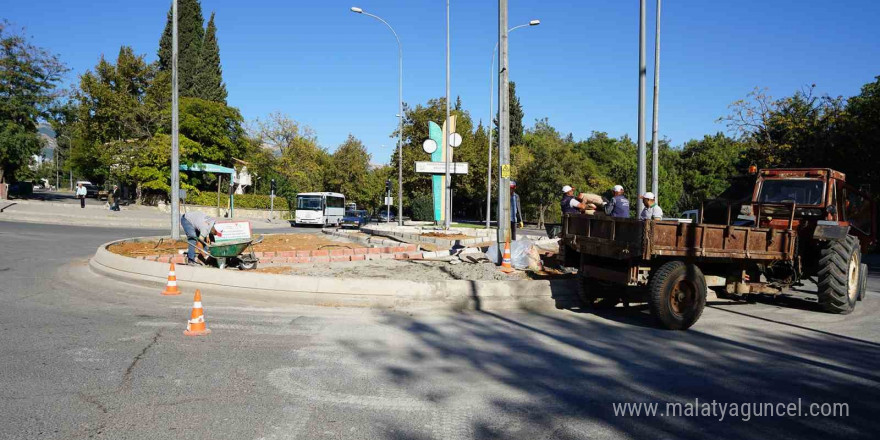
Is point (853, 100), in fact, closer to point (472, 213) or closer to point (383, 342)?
point (383, 342)

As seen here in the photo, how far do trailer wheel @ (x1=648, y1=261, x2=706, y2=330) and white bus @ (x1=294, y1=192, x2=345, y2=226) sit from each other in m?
34.2

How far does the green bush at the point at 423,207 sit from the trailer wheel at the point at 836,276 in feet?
149

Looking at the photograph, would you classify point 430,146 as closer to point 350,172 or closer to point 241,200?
point 241,200

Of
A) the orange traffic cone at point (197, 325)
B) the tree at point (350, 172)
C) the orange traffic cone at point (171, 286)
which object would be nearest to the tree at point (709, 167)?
the tree at point (350, 172)

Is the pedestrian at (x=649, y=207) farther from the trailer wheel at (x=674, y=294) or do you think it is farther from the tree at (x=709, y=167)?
the tree at (x=709, y=167)

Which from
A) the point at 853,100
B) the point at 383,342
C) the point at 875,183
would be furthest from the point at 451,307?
the point at 853,100

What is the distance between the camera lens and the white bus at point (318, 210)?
131ft

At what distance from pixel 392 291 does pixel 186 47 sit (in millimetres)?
59519

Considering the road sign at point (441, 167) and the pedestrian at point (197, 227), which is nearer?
the pedestrian at point (197, 227)

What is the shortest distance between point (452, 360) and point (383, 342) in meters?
1.11

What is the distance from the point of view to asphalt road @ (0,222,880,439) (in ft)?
13.9

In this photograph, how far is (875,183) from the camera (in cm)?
2494

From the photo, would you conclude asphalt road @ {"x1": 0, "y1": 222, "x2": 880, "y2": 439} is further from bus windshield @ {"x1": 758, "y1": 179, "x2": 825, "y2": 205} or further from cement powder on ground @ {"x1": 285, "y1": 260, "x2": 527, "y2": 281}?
cement powder on ground @ {"x1": 285, "y1": 260, "x2": 527, "y2": 281}

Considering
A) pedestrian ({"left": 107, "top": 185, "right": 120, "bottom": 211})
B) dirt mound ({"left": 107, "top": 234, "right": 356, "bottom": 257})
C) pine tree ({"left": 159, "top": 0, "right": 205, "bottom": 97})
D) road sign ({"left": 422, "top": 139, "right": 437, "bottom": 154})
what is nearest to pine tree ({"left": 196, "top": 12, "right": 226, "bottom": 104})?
pine tree ({"left": 159, "top": 0, "right": 205, "bottom": 97})
